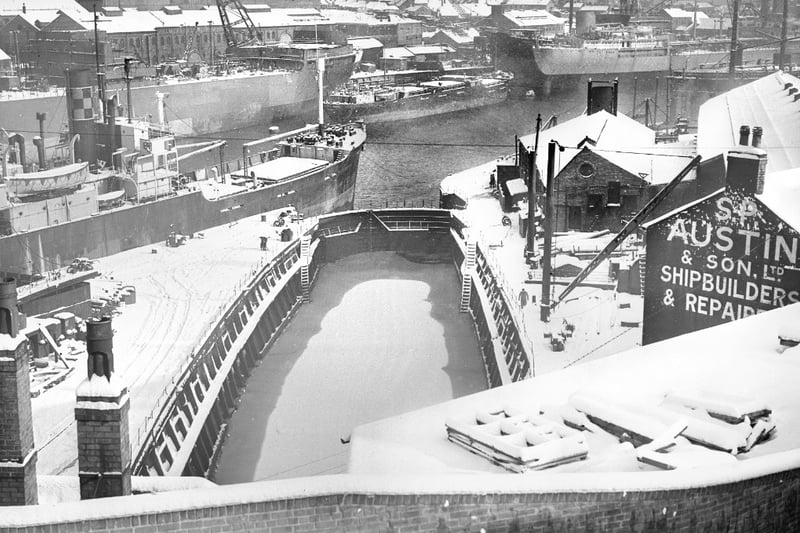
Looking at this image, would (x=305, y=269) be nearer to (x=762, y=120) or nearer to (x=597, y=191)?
(x=597, y=191)

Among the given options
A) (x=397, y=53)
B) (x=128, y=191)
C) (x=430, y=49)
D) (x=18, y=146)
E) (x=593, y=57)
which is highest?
(x=430, y=49)

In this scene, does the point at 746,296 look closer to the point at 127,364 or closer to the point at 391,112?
the point at 127,364

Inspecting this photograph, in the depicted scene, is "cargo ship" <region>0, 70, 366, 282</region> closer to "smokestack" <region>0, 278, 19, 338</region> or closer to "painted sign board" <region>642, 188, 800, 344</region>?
"painted sign board" <region>642, 188, 800, 344</region>

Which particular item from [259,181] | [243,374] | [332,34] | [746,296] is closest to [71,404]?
[243,374]

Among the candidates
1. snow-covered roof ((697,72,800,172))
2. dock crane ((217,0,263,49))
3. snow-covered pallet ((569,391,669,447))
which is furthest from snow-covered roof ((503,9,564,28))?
snow-covered pallet ((569,391,669,447))

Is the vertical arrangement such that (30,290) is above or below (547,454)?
below

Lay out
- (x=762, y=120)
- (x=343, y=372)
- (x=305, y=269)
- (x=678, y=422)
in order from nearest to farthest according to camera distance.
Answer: (x=678, y=422)
(x=343, y=372)
(x=305, y=269)
(x=762, y=120)

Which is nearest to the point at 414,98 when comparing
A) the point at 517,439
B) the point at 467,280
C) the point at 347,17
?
the point at 347,17
